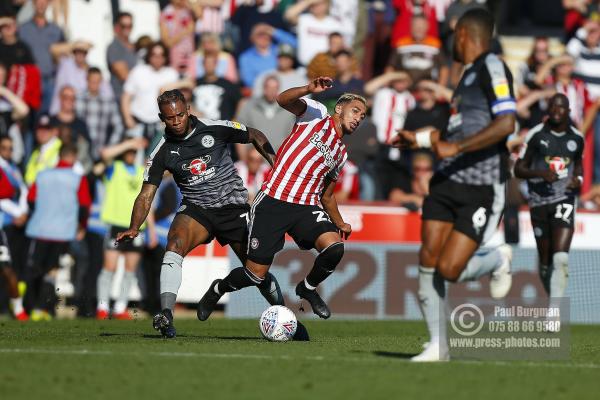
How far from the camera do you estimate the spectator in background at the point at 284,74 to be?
20406 mm

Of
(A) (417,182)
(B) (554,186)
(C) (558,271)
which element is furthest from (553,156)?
(A) (417,182)

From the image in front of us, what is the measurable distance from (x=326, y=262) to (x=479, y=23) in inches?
141

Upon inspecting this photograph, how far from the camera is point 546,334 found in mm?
13312

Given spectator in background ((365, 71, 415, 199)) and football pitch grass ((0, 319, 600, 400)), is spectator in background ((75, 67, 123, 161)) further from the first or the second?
football pitch grass ((0, 319, 600, 400))

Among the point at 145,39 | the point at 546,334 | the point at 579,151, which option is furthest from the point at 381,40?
the point at 546,334

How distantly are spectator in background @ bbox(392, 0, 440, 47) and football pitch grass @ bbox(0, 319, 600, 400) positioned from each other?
10395 millimetres

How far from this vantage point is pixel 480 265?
956 cm

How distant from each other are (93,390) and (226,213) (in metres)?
4.85

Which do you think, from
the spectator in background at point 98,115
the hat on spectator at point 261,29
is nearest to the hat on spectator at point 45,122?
the spectator in background at point 98,115

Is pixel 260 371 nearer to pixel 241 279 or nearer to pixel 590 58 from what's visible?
pixel 241 279

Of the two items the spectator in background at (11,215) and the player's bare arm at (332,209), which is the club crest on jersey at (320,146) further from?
the spectator in background at (11,215)

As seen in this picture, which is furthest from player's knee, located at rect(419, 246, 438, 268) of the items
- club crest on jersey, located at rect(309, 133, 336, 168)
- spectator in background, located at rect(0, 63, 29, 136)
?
spectator in background, located at rect(0, 63, 29, 136)

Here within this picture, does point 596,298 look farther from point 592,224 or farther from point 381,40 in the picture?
point 381,40

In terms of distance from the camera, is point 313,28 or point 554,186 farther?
point 313,28
